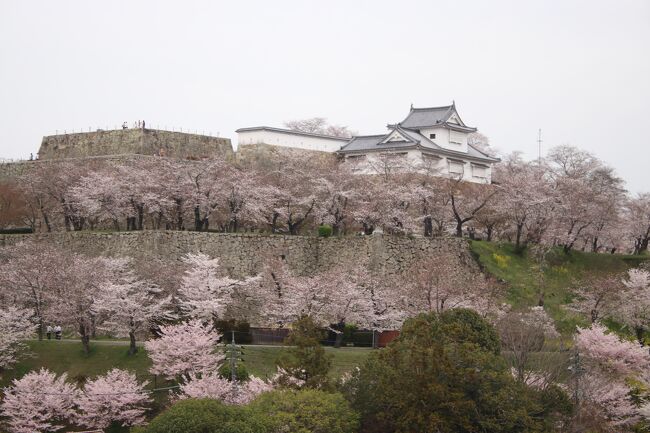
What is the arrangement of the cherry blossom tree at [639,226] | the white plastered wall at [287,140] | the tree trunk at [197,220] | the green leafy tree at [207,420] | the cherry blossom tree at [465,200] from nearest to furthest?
the green leafy tree at [207,420] → the tree trunk at [197,220] → the cherry blossom tree at [465,200] → the cherry blossom tree at [639,226] → the white plastered wall at [287,140]

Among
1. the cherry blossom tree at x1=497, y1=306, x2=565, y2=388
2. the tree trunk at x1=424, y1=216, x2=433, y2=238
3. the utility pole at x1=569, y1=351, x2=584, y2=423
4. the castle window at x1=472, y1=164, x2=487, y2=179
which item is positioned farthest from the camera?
the castle window at x1=472, y1=164, x2=487, y2=179

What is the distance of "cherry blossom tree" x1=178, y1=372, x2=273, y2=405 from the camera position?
30875 millimetres

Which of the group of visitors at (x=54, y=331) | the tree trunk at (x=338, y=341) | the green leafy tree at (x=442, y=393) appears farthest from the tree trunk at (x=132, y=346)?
the green leafy tree at (x=442, y=393)

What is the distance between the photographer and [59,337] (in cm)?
4041

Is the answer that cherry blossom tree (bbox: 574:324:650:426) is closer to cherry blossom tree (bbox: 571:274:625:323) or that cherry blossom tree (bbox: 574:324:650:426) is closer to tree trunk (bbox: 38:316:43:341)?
cherry blossom tree (bbox: 571:274:625:323)

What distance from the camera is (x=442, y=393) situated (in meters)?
25.8

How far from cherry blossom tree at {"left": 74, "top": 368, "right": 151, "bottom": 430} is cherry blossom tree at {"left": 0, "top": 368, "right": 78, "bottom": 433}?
1.64 ft

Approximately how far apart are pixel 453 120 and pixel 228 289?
20526 mm

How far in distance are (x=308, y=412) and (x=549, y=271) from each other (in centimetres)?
2166

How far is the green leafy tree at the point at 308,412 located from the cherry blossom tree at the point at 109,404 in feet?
22.4

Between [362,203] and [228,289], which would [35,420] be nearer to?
[228,289]

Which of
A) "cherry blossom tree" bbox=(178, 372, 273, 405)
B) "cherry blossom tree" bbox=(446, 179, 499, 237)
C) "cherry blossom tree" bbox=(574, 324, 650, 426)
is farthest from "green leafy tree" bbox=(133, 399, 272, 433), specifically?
"cherry blossom tree" bbox=(446, 179, 499, 237)

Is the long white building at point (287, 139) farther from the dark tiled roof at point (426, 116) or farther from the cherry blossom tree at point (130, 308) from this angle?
the cherry blossom tree at point (130, 308)

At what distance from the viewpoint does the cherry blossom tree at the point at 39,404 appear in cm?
3200
